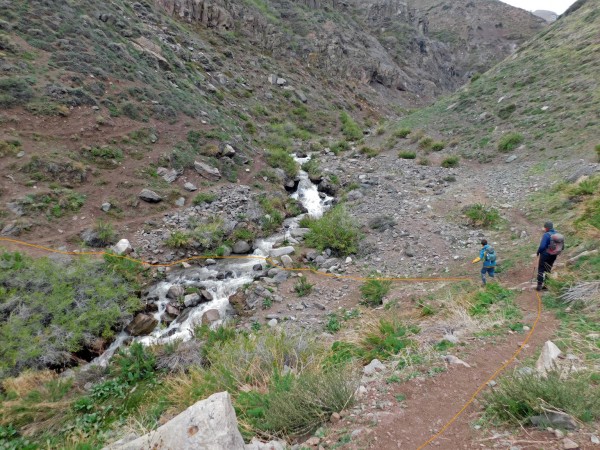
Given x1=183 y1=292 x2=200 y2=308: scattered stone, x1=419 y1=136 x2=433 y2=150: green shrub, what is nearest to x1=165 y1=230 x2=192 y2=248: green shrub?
x1=183 y1=292 x2=200 y2=308: scattered stone

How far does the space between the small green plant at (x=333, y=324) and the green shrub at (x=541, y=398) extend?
3.98 meters

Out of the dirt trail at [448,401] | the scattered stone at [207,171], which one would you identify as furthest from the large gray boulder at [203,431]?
the scattered stone at [207,171]

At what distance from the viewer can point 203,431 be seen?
3131 mm

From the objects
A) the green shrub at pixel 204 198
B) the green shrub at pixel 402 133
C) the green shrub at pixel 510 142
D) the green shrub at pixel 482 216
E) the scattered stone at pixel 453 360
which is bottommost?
the green shrub at pixel 204 198

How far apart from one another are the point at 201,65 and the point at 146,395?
2555cm

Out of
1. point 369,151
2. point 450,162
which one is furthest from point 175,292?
point 369,151

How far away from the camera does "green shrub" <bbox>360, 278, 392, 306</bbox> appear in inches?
335

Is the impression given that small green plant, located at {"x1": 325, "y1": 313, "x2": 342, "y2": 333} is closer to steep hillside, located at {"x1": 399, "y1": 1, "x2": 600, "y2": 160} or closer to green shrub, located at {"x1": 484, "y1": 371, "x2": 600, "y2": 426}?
green shrub, located at {"x1": 484, "y1": 371, "x2": 600, "y2": 426}

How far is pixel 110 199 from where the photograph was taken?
12.2 meters

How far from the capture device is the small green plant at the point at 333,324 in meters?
7.42

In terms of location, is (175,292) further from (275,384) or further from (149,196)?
(275,384)

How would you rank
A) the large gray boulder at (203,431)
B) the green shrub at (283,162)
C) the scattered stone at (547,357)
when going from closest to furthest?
the large gray boulder at (203,431) < the scattered stone at (547,357) < the green shrub at (283,162)

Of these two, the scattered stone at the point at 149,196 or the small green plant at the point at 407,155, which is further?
the small green plant at the point at 407,155

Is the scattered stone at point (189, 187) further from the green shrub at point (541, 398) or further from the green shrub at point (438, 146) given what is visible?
the green shrub at point (438, 146)
